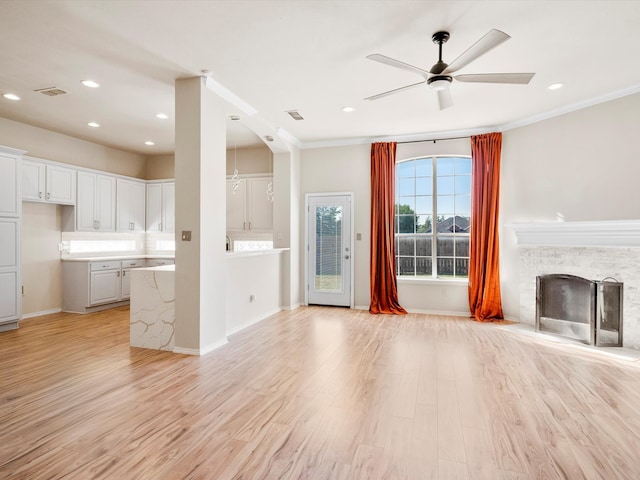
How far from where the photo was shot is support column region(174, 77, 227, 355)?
3.73 metres

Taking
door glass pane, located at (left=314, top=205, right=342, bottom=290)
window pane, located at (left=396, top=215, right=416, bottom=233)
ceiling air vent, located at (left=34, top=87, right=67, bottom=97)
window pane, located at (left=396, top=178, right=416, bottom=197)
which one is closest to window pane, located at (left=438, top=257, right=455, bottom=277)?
window pane, located at (left=396, top=215, right=416, bottom=233)

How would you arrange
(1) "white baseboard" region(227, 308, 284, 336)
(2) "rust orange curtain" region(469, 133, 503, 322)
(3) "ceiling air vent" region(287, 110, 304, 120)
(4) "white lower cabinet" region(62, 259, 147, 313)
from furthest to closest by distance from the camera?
(4) "white lower cabinet" region(62, 259, 147, 313)
(2) "rust orange curtain" region(469, 133, 503, 322)
(3) "ceiling air vent" region(287, 110, 304, 120)
(1) "white baseboard" region(227, 308, 284, 336)

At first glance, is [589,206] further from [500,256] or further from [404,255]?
[404,255]

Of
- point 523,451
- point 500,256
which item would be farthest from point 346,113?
point 523,451

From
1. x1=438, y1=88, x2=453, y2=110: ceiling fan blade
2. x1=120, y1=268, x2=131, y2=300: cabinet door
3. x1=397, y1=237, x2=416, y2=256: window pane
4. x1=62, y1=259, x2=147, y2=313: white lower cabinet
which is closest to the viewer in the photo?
x1=438, y1=88, x2=453, y2=110: ceiling fan blade

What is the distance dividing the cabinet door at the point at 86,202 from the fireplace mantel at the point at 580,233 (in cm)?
701

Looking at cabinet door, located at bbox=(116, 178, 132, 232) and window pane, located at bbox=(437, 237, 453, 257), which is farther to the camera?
cabinet door, located at bbox=(116, 178, 132, 232)

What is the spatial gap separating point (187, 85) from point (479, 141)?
4.44 m

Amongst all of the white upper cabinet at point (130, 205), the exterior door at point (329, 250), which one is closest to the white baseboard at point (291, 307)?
the exterior door at point (329, 250)

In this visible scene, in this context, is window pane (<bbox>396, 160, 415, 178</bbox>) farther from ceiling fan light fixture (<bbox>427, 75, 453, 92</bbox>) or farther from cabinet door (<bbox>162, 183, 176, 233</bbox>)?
cabinet door (<bbox>162, 183, 176, 233</bbox>)

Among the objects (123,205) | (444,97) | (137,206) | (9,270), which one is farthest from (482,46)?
(137,206)

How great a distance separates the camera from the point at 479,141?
220 inches

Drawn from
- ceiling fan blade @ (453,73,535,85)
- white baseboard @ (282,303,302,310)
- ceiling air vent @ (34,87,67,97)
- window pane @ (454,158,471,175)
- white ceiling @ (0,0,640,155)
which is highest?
ceiling air vent @ (34,87,67,97)

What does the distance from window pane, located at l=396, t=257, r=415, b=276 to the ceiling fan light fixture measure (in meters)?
3.52
